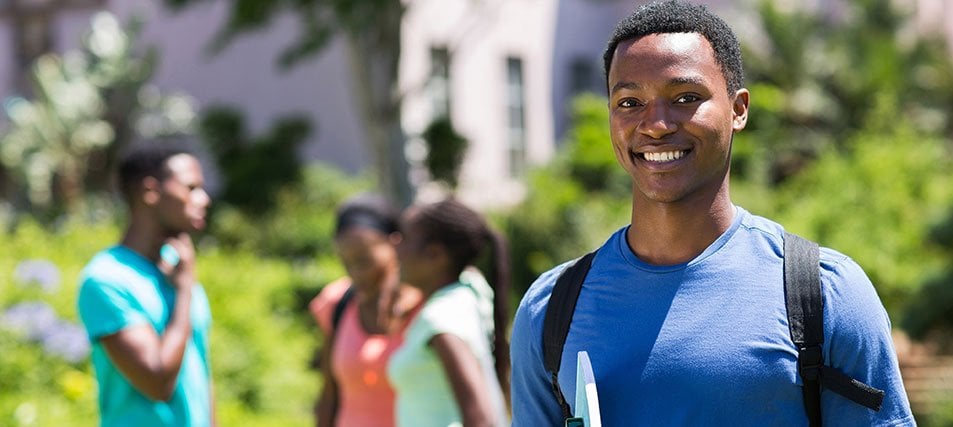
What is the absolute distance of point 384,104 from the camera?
1358 centimetres

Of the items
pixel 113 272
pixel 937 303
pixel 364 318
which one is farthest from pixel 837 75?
pixel 113 272

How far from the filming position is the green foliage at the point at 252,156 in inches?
675

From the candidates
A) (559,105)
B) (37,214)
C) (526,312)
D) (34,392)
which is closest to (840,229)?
(34,392)

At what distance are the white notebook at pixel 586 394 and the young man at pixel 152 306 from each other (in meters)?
2.14

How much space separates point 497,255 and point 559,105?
1675 cm

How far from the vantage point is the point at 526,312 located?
2.43 metres

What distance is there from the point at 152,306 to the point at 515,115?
636 inches

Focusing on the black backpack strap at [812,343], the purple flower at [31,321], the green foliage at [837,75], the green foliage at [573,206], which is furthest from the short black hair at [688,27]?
the green foliage at [837,75]

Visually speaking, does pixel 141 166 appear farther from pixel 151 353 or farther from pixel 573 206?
pixel 573 206

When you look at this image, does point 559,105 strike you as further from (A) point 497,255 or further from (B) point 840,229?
(A) point 497,255

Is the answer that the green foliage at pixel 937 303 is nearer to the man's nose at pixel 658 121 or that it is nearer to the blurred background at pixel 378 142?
the blurred background at pixel 378 142

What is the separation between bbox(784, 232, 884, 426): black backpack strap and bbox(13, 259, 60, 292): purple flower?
7.74 metres

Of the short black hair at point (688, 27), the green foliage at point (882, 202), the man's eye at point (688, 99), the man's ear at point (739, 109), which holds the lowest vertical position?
the green foliage at point (882, 202)

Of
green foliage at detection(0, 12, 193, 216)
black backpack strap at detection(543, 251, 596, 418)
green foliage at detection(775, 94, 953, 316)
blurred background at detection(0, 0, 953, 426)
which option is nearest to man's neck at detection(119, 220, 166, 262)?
black backpack strap at detection(543, 251, 596, 418)
